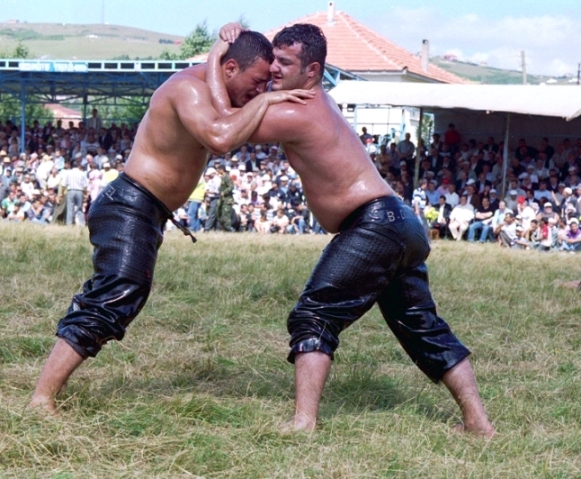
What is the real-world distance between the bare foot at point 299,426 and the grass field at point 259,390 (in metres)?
0.06

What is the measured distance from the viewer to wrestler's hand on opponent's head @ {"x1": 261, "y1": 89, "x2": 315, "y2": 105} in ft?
12.6

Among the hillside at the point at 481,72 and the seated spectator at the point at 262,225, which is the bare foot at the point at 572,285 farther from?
the hillside at the point at 481,72

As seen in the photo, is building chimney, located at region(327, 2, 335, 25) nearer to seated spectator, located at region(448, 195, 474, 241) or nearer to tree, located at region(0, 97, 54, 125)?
tree, located at region(0, 97, 54, 125)

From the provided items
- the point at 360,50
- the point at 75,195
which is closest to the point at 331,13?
the point at 360,50

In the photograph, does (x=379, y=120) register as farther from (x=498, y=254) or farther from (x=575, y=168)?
(x=498, y=254)

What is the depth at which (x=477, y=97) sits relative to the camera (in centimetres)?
1847

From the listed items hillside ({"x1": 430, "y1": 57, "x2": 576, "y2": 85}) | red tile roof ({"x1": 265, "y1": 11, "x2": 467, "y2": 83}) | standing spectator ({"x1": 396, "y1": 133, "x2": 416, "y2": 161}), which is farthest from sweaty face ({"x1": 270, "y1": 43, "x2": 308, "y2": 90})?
hillside ({"x1": 430, "y1": 57, "x2": 576, "y2": 85})

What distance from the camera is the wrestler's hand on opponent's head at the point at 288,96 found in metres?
3.84

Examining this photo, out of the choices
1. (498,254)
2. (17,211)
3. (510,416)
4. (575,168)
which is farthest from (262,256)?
(17,211)

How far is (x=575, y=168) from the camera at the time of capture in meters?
17.8

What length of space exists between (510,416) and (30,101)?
1167 inches

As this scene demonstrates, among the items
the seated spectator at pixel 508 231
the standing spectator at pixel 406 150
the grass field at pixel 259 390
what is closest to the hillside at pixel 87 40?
the standing spectator at pixel 406 150

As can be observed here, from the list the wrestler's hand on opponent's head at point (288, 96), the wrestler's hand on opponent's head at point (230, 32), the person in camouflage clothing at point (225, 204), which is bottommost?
the person in camouflage clothing at point (225, 204)

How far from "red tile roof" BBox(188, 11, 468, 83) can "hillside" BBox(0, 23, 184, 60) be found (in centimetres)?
6781
